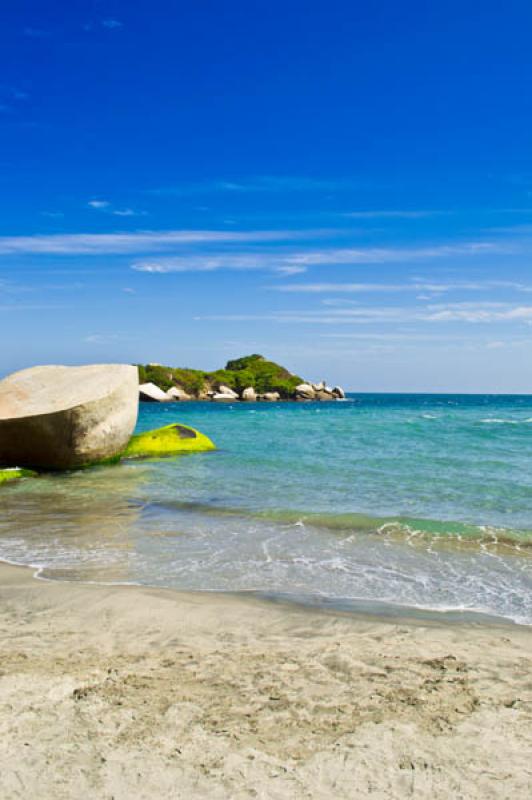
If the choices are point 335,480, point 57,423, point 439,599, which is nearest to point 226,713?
point 439,599

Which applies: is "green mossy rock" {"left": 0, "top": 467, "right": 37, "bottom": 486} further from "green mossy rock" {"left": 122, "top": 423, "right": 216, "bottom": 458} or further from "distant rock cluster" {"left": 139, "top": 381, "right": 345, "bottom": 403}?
"distant rock cluster" {"left": 139, "top": 381, "right": 345, "bottom": 403}

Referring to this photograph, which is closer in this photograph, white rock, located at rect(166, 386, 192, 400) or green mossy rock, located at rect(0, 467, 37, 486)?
green mossy rock, located at rect(0, 467, 37, 486)

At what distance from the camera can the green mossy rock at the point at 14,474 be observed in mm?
13594

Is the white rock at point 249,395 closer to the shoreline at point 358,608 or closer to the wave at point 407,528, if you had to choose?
the wave at point 407,528

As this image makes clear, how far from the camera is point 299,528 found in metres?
9.18

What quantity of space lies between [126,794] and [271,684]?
1.32m

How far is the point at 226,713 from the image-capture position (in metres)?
3.44

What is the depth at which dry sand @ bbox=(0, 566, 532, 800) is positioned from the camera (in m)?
2.82

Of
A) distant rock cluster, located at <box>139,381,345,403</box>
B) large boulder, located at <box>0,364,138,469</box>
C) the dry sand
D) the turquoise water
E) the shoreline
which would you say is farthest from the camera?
distant rock cluster, located at <box>139,381,345,403</box>

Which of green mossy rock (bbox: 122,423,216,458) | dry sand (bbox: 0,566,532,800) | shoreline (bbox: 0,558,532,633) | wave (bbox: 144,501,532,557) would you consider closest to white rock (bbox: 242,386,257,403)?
green mossy rock (bbox: 122,423,216,458)

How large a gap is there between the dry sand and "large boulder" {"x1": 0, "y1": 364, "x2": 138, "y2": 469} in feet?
29.8

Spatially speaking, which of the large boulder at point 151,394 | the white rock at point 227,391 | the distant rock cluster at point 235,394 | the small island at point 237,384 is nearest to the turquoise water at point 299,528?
the large boulder at point 151,394

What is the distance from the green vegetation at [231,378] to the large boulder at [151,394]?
25.0ft

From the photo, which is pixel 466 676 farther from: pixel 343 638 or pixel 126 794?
pixel 126 794
